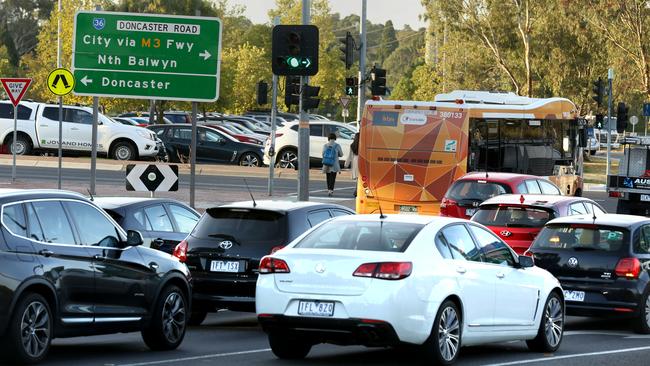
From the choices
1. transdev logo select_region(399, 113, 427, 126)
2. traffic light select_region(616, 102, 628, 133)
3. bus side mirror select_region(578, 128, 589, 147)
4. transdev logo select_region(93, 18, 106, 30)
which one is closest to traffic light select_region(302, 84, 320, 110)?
transdev logo select_region(399, 113, 427, 126)

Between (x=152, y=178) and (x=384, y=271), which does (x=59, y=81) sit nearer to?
(x=152, y=178)

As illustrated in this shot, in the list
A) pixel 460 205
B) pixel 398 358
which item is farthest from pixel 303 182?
pixel 398 358

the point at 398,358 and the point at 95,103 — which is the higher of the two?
the point at 95,103

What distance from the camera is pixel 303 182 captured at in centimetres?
2742

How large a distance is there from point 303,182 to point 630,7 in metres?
49.7

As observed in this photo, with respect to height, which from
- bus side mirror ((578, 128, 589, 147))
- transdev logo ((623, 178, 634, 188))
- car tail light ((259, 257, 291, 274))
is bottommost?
transdev logo ((623, 178, 634, 188))

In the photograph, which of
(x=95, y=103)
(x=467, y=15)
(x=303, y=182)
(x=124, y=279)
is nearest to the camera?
(x=124, y=279)

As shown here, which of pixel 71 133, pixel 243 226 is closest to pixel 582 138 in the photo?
pixel 71 133

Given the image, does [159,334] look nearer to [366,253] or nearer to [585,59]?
[366,253]

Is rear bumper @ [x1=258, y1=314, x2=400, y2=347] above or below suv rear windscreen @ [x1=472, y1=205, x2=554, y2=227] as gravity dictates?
below

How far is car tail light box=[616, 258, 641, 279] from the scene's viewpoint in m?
17.2

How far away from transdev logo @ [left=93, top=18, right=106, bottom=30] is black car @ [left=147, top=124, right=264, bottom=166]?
26917 mm

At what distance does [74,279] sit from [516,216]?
10.0 metres

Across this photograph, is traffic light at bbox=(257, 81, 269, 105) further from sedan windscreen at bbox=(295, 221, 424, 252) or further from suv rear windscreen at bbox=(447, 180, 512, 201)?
sedan windscreen at bbox=(295, 221, 424, 252)
